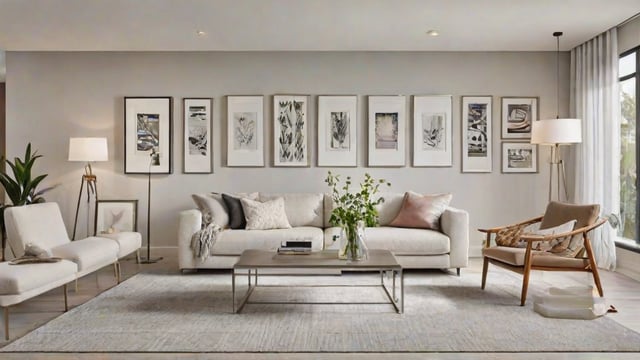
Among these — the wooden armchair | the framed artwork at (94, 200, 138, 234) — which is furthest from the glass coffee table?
the framed artwork at (94, 200, 138, 234)

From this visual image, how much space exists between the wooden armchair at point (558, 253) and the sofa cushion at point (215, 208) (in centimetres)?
272

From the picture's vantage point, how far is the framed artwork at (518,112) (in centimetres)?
641

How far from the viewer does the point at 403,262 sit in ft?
17.3

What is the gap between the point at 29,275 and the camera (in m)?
3.55

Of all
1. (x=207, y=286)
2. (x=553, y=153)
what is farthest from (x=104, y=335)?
(x=553, y=153)

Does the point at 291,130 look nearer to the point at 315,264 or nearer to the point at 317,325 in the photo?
the point at 315,264

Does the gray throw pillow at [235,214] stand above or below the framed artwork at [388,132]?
below

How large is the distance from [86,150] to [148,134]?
0.81m

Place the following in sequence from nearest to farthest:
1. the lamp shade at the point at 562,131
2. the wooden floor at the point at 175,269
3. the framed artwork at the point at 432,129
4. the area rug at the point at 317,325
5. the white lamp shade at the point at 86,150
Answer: the wooden floor at the point at 175,269, the area rug at the point at 317,325, the lamp shade at the point at 562,131, the white lamp shade at the point at 86,150, the framed artwork at the point at 432,129

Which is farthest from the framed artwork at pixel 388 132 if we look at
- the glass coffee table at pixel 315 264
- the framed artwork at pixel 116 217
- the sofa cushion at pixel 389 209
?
the framed artwork at pixel 116 217

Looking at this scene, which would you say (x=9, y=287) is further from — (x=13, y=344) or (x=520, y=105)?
(x=520, y=105)

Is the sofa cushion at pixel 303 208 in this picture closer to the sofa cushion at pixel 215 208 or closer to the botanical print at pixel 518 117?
the sofa cushion at pixel 215 208

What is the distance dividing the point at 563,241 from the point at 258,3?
3285 mm

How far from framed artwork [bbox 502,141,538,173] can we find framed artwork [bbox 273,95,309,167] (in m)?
2.46
